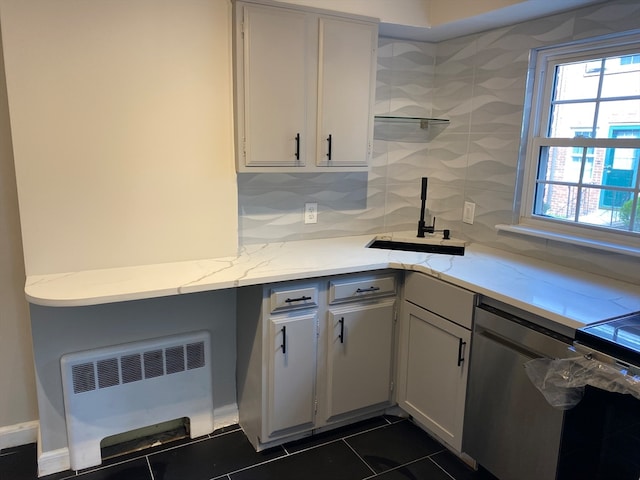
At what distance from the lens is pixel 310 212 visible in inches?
107

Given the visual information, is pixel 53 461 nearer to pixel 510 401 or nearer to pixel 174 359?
pixel 174 359

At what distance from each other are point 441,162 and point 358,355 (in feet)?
4.31

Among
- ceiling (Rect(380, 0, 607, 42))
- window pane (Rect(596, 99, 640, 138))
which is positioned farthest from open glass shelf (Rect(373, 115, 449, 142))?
window pane (Rect(596, 99, 640, 138))

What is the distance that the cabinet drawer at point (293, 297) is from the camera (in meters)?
2.13

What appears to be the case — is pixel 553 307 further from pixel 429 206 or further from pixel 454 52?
pixel 454 52

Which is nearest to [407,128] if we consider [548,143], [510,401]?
[548,143]

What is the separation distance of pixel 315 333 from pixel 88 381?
104 cm

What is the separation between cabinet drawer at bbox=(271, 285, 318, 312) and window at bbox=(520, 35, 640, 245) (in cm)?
122

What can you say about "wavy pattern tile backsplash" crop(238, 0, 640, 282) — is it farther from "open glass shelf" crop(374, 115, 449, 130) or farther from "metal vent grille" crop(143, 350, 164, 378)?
"metal vent grille" crop(143, 350, 164, 378)

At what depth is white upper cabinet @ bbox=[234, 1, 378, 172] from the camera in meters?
2.16

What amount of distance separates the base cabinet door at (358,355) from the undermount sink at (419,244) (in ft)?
1.41

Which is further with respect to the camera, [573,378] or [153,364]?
[153,364]

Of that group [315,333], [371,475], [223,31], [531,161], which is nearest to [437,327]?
[315,333]

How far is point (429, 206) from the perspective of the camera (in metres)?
3.07
